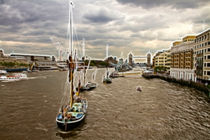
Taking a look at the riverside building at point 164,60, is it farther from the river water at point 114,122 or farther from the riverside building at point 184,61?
the river water at point 114,122

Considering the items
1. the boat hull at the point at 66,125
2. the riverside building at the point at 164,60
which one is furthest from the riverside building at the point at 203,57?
the riverside building at the point at 164,60

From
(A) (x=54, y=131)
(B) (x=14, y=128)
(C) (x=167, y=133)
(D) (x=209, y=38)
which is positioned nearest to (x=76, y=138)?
(A) (x=54, y=131)

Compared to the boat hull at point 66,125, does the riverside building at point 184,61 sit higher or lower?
higher

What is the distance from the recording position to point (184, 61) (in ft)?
263

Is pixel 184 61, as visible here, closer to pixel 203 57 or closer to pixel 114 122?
pixel 203 57

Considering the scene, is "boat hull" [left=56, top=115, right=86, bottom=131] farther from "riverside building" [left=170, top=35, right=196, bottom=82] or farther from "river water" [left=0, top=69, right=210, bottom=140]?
"riverside building" [left=170, top=35, right=196, bottom=82]

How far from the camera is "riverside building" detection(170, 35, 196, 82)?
7281cm

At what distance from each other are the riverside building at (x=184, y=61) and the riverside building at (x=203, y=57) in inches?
232

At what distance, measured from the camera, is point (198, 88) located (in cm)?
5644

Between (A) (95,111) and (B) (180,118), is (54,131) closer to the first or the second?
(A) (95,111)

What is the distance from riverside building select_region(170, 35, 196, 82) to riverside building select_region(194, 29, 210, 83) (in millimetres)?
5883

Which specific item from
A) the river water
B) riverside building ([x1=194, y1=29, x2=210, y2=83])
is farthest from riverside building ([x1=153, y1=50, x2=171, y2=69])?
the river water

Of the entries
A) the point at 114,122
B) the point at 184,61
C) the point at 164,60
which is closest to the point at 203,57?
the point at 184,61

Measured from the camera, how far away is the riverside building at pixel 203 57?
55969 mm
